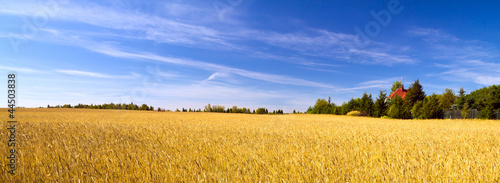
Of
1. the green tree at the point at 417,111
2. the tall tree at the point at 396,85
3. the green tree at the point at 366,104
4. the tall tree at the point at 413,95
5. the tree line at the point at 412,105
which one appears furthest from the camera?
the tall tree at the point at 396,85

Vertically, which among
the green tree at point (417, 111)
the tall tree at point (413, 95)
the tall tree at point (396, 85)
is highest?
the tall tree at point (396, 85)

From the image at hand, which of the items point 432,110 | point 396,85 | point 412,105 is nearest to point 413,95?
point 412,105

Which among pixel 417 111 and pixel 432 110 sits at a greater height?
pixel 432 110

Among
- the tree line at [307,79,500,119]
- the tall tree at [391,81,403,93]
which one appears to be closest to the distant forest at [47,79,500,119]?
the tree line at [307,79,500,119]

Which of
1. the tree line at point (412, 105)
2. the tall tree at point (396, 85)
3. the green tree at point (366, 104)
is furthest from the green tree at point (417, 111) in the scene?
the tall tree at point (396, 85)

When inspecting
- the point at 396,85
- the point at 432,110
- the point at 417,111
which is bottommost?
the point at 417,111

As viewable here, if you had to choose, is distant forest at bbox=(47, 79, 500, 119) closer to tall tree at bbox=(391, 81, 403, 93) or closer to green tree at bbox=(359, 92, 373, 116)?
green tree at bbox=(359, 92, 373, 116)

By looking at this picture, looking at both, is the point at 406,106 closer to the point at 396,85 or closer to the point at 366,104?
the point at 366,104

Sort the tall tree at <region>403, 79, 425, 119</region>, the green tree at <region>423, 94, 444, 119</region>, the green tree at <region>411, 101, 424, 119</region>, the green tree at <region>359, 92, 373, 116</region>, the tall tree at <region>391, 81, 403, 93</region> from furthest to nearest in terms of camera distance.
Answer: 1. the tall tree at <region>391, 81, 403, 93</region>
2. the green tree at <region>359, 92, 373, 116</region>
3. the tall tree at <region>403, 79, 425, 119</region>
4. the green tree at <region>411, 101, 424, 119</region>
5. the green tree at <region>423, 94, 444, 119</region>

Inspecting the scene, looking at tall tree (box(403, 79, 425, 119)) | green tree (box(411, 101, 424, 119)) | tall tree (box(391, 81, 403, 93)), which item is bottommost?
green tree (box(411, 101, 424, 119))

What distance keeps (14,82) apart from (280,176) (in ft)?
16.8

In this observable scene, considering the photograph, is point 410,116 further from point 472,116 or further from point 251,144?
point 251,144

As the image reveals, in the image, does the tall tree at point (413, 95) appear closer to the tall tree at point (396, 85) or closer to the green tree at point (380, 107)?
the green tree at point (380, 107)

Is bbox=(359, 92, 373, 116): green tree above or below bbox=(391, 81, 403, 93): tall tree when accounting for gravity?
below
